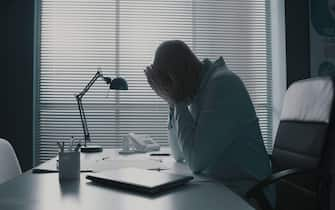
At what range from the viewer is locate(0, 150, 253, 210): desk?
80cm

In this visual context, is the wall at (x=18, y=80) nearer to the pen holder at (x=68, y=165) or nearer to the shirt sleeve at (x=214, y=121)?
the shirt sleeve at (x=214, y=121)

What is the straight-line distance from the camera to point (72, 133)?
298 centimetres

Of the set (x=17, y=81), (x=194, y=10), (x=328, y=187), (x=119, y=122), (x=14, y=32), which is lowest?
(x=328, y=187)

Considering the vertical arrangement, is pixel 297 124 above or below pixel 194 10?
below

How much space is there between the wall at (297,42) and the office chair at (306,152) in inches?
54.8

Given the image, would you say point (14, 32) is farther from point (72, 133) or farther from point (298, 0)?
point (298, 0)

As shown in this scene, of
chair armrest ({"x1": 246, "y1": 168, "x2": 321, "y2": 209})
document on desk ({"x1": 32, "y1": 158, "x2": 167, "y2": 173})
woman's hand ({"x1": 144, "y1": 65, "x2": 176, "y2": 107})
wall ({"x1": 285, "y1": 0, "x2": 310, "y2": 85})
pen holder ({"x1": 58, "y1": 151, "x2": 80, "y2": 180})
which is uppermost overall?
wall ({"x1": 285, "y1": 0, "x2": 310, "y2": 85})

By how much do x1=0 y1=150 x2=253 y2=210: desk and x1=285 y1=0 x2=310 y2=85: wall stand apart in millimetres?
2239

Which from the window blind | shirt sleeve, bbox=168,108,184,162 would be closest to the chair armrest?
shirt sleeve, bbox=168,108,184,162

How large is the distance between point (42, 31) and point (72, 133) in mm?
918

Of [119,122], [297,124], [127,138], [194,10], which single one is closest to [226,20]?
[194,10]

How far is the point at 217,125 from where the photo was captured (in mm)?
1423

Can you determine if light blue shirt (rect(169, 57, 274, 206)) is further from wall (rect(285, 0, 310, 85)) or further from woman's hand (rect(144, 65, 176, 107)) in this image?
wall (rect(285, 0, 310, 85))

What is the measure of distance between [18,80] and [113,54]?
2.64 feet
